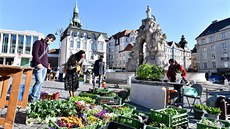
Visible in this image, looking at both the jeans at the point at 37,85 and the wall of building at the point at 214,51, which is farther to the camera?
the wall of building at the point at 214,51

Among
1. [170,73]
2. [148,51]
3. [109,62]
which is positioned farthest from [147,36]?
[109,62]

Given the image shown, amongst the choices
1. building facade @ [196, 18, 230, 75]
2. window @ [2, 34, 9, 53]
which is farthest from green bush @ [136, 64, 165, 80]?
building facade @ [196, 18, 230, 75]

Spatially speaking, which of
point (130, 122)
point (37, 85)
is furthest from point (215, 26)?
point (130, 122)

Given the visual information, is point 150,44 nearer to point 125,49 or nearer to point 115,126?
point 115,126

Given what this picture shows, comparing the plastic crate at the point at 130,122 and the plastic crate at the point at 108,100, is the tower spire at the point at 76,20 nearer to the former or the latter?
the plastic crate at the point at 108,100

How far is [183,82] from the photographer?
6336 millimetres

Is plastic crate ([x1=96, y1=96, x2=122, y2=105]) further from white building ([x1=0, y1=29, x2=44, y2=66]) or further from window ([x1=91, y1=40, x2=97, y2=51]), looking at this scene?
window ([x1=91, y1=40, x2=97, y2=51])

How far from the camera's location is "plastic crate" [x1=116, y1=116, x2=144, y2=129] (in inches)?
113

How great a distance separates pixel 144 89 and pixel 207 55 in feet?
191

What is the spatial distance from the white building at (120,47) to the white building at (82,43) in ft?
29.2

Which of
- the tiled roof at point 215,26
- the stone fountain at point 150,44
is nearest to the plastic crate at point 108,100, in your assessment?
the stone fountain at point 150,44

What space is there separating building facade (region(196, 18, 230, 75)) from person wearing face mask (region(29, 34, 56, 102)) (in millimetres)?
55697

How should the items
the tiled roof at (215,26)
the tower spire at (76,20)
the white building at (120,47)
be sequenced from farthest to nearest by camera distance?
1. the white building at (120,47)
2. the tower spire at (76,20)
3. the tiled roof at (215,26)

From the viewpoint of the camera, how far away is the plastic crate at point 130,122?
287 centimetres
